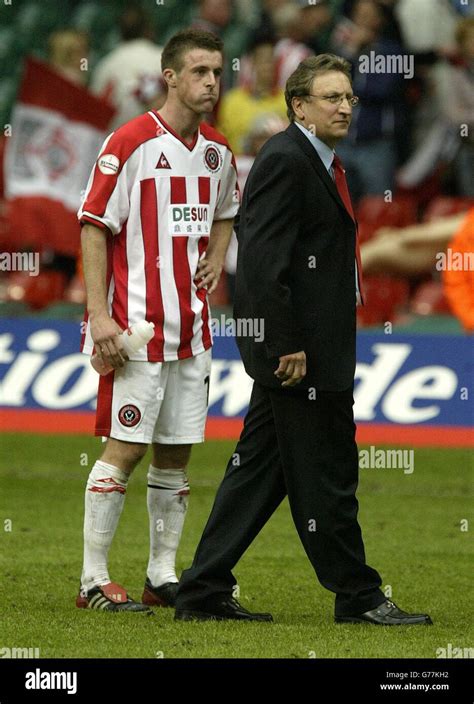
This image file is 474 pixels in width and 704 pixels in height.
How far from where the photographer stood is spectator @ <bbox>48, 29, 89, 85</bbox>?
14.8 metres

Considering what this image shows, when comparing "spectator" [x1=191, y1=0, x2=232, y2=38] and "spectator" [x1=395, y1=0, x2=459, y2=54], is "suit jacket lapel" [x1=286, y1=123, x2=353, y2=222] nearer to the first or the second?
"spectator" [x1=395, y1=0, x2=459, y2=54]

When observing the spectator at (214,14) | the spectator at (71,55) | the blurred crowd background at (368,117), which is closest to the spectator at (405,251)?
the blurred crowd background at (368,117)

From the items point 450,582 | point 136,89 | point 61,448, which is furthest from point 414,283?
point 450,582

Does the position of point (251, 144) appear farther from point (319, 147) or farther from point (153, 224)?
point (319, 147)

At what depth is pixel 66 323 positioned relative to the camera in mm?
11008

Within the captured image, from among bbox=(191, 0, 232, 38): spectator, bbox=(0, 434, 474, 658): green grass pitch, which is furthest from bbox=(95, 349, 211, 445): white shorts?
bbox=(191, 0, 232, 38): spectator

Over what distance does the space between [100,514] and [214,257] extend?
1090 mm

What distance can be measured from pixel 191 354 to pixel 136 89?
27.6ft

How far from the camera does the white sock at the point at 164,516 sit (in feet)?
20.1

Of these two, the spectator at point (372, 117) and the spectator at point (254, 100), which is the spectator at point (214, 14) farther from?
the spectator at point (372, 117)

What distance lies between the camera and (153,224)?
5836 millimetres

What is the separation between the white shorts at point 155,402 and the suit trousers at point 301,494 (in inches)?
13.2

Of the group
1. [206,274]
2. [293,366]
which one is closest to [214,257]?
[206,274]

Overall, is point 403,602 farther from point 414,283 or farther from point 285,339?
point 414,283
